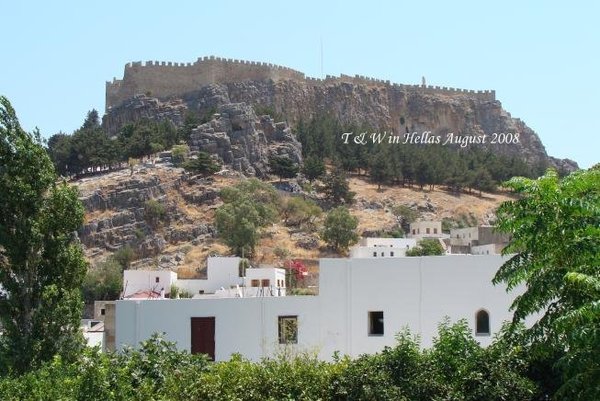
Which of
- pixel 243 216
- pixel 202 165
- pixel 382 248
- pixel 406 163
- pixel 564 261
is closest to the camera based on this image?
pixel 564 261

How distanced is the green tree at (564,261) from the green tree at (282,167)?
6668 cm

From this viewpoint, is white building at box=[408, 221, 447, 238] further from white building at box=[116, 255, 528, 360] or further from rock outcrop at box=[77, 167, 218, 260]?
white building at box=[116, 255, 528, 360]

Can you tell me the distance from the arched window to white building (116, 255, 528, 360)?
24mm

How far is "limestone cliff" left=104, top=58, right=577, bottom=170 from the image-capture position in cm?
8694

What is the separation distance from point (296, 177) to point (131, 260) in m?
19.1

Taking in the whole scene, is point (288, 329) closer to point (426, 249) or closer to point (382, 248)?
point (426, 249)

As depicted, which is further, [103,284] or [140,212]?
A: [140,212]

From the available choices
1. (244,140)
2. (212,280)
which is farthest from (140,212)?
(212,280)

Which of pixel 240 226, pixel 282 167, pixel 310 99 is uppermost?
pixel 310 99

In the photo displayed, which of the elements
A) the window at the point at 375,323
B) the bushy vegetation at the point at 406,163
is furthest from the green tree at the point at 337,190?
the window at the point at 375,323

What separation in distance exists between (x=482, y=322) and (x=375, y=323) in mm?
2628

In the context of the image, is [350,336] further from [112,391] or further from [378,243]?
[378,243]

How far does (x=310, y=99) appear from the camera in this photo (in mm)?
94688

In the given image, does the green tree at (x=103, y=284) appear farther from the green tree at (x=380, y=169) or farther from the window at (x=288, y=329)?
the window at (x=288, y=329)
